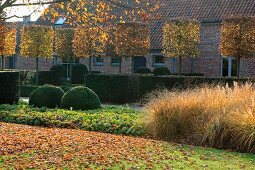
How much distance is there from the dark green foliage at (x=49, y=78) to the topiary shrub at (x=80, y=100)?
1188 cm

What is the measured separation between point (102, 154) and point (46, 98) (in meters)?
8.82

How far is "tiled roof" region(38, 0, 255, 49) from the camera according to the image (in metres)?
27.4

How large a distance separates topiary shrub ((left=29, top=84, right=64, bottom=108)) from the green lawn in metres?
6.22

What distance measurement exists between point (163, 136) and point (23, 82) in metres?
17.6

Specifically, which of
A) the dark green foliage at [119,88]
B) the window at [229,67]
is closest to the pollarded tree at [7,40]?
the dark green foliage at [119,88]

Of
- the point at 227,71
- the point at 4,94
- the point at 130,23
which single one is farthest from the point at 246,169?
the point at 227,71

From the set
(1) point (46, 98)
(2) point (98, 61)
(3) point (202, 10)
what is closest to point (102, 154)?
(1) point (46, 98)

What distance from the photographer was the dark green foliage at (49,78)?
26922mm

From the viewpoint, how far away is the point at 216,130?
953 cm

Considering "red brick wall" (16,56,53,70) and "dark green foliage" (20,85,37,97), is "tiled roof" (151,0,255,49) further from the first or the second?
"red brick wall" (16,56,53,70)

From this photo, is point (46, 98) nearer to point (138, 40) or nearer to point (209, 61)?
point (138, 40)

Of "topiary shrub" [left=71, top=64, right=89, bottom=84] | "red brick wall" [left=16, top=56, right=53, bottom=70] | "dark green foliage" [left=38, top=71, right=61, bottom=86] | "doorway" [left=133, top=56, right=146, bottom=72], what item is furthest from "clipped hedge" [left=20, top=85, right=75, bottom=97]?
"red brick wall" [left=16, top=56, right=53, bottom=70]

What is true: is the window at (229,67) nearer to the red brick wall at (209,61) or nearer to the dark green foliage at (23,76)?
the red brick wall at (209,61)

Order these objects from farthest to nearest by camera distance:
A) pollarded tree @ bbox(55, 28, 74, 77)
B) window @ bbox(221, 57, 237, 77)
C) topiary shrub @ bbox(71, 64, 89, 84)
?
topiary shrub @ bbox(71, 64, 89, 84)
pollarded tree @ bbox(55, 28, 74, 77)
window @ bbox(221, 57, 237, 77)
